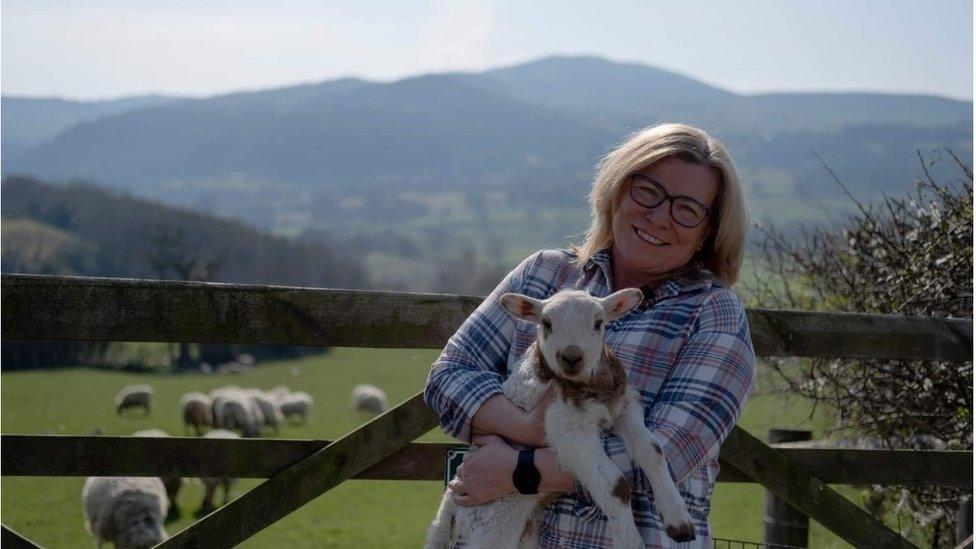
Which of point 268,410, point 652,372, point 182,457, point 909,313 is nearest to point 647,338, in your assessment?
point 652,372

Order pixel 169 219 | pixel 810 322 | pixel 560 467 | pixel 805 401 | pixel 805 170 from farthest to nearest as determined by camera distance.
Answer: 1. pixel 805 170
2. pixel 169 219
3. pixel 805 401
4. pixel 810 322
5. pixel 560 467

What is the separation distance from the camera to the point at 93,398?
21.2m

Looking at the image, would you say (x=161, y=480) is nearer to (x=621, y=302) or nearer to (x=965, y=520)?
(x=965, y=520)

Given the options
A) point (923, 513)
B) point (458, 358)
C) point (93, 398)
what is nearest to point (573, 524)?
point (458, 358)

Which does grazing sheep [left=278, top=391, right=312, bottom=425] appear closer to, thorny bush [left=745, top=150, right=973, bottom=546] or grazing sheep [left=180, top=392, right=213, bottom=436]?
grazing sheep [left=180, top=392, right=213, bottom=436]

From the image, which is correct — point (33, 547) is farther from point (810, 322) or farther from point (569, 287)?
point (810, 322)

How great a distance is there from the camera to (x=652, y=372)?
2697 mm

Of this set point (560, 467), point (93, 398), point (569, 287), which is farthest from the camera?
point (93, 398)

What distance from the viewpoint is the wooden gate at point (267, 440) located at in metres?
3.00

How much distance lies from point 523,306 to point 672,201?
557 millimetres

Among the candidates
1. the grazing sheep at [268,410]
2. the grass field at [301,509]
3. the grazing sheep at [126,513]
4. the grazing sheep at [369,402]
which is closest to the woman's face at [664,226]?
the grass field at [301,509]

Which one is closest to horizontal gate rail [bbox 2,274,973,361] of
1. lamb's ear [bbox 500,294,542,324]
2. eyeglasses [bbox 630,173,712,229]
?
lamb's ear [bbox 500,294,542,324]

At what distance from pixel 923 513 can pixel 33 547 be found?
15.3ft

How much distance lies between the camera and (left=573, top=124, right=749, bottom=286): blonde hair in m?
2.86
